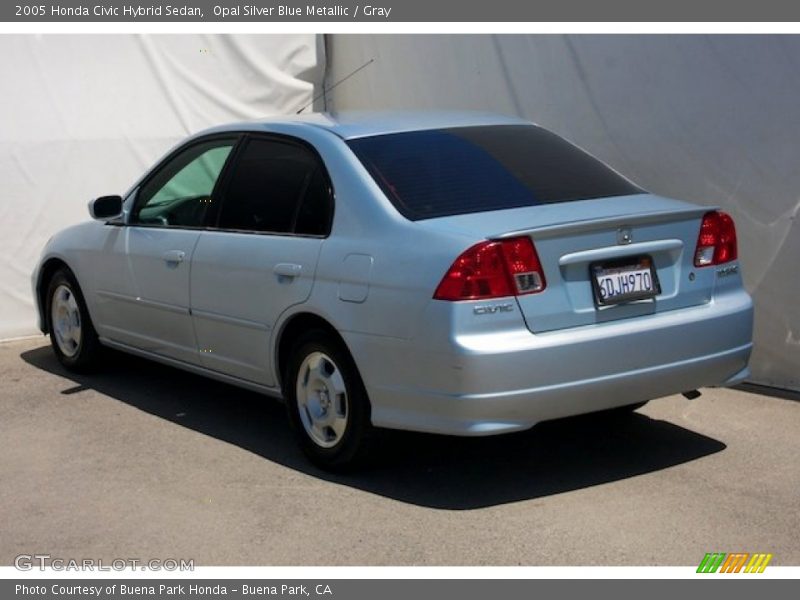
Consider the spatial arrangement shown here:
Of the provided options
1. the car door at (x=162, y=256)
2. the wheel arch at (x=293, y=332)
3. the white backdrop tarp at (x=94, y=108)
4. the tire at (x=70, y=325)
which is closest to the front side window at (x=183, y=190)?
the car door at (x=162, y=256)

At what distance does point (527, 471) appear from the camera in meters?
5.82

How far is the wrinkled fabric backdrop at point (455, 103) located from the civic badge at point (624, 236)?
205 centimetres

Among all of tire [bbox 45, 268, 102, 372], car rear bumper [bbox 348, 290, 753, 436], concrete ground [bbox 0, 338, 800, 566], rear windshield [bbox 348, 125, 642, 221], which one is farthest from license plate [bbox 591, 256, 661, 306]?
tire [bbox 45, 268, 102, 372]

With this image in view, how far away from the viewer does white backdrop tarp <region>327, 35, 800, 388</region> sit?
7059 mm

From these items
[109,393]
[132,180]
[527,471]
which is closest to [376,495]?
[527,471]

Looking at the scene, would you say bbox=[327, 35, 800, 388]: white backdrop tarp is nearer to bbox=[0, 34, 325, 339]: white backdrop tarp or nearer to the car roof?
the car roof

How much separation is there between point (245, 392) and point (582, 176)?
8.56ft

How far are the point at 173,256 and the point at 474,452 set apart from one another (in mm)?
1930

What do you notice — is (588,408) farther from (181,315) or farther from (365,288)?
(181,315)

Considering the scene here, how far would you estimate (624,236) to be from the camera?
211 inches

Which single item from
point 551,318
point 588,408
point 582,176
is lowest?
point 588,408

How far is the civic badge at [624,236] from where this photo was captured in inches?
210

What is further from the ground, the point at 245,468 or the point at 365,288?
the point at 365,288

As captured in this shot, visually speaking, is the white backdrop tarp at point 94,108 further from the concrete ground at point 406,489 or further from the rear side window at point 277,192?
the rear side window at point 277,192
